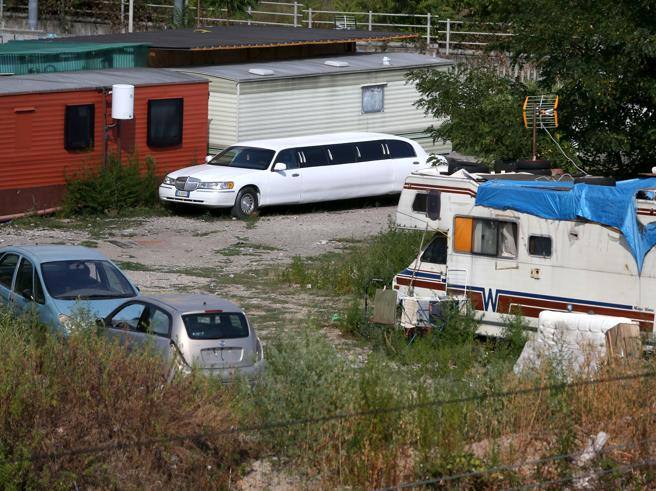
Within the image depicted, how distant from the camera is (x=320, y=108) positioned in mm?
29453

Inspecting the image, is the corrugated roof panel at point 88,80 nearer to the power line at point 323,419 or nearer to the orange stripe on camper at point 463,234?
the orange stripe on camper at point 463,234

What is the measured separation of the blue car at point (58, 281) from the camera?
15312 mm

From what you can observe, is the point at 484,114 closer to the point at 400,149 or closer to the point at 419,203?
the point at 419,203

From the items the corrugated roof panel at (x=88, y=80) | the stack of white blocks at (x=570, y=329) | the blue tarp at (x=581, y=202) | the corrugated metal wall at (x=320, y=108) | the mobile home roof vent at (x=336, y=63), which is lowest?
the stack of white blocks at (x=570, y=329)

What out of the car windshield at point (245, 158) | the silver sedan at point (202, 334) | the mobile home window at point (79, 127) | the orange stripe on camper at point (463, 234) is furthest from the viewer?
the car windshield at point (245, 158)

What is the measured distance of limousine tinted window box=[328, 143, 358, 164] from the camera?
26.7 m

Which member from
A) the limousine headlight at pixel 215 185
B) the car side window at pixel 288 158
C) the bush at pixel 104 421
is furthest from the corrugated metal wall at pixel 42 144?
the bush at pixel 104 421

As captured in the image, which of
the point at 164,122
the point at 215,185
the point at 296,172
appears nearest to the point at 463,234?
the point at 215,185

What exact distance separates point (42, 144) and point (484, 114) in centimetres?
856

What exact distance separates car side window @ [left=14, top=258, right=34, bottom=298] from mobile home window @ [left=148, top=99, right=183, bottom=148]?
1088cm

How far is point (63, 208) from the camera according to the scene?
25250 mm

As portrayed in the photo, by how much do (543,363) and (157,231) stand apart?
1430 centimetres

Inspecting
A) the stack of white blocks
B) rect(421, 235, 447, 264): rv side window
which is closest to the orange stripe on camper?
rect(421, 235, 447, 264): rv side window

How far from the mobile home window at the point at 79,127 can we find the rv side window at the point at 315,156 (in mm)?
4243
